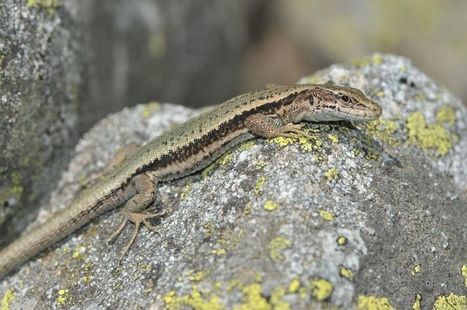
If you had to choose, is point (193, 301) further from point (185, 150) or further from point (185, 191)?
point (185, 150)

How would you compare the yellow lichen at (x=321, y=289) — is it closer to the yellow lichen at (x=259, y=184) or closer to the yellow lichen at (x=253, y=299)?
the yellow lichen at (x=253, y=299)

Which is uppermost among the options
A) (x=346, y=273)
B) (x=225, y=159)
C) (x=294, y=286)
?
(x=225, y=159)

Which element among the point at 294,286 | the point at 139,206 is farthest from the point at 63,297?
the point at 294,286

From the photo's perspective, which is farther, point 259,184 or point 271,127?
point 271,127

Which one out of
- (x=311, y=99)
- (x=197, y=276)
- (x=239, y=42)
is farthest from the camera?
(x=239, y=42)

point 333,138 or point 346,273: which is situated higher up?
point 333,138

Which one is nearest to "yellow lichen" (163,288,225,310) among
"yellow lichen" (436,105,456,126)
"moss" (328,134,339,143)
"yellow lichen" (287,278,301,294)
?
"yellow lichen" (287,278,301,294)

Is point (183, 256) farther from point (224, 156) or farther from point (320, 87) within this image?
point (320, 87)
